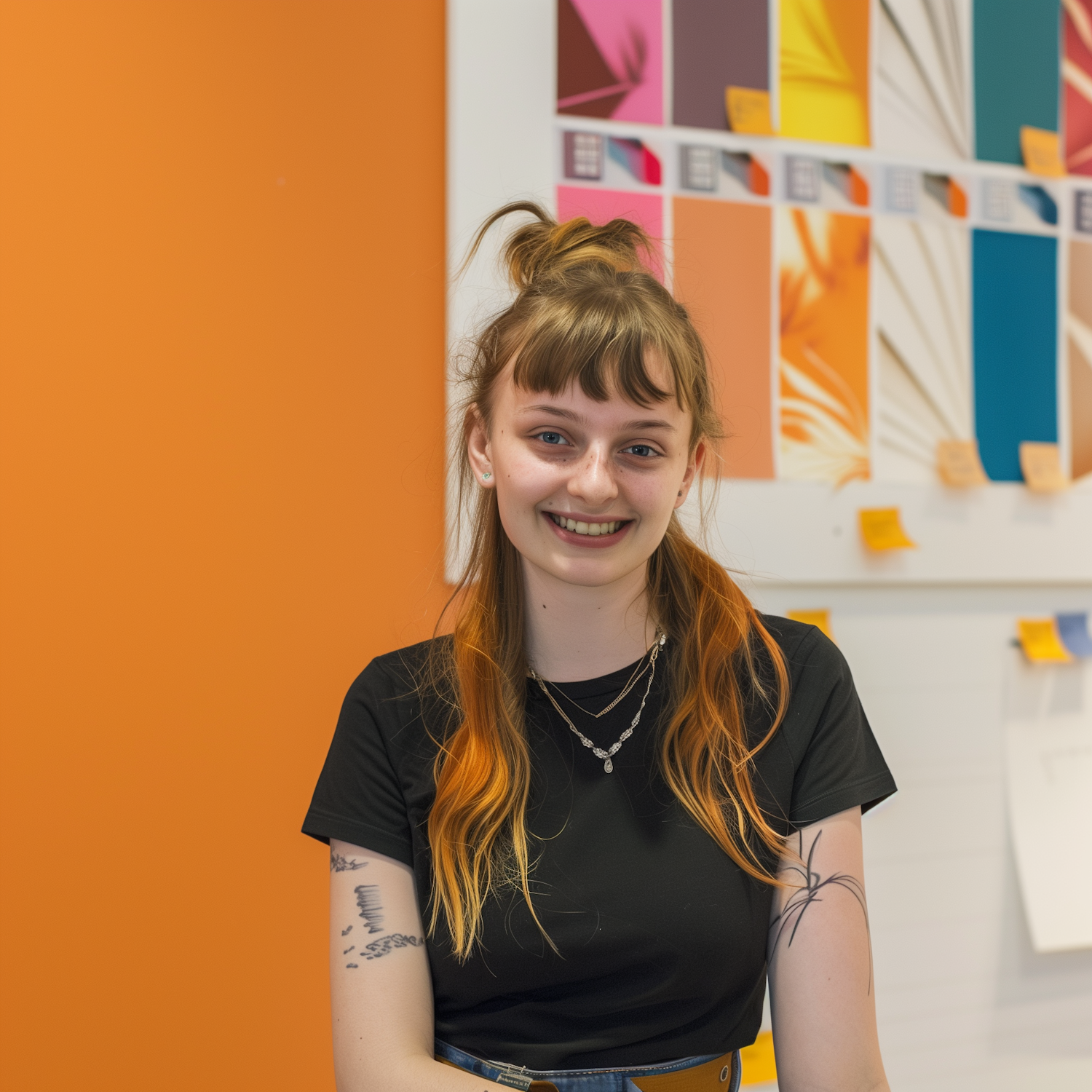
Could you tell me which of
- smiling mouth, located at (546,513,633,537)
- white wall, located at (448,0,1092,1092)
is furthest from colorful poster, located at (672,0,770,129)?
smiling mouth, located at (546,513,633,537)

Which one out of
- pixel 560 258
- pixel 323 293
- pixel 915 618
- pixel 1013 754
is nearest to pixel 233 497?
pixel 323 293

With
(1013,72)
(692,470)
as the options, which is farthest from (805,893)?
(1013,72)

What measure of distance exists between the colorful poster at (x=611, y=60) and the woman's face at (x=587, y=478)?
666 mm

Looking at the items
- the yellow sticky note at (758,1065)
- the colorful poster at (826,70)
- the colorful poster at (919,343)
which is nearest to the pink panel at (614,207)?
the colorful poster at (826,70)

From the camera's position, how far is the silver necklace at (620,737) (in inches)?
40.9

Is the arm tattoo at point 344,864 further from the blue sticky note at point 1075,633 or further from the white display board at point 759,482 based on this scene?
the blue sticky note at point 1075,633

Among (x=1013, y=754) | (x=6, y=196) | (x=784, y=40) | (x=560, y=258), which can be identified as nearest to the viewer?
(x=560, y=258)

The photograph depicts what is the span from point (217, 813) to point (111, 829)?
0.44ft

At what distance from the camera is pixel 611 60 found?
4.87ft

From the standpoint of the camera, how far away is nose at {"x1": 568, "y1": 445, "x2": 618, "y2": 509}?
97cm

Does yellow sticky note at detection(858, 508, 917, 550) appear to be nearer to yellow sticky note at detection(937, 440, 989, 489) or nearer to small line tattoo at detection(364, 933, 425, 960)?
yellow sticky note at detection(937, 440, 989, 489)

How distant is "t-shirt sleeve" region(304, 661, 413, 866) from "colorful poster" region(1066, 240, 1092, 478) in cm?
128

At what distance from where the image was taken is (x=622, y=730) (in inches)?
41.5

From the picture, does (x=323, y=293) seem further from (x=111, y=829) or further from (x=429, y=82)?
(x=111, y=829)
